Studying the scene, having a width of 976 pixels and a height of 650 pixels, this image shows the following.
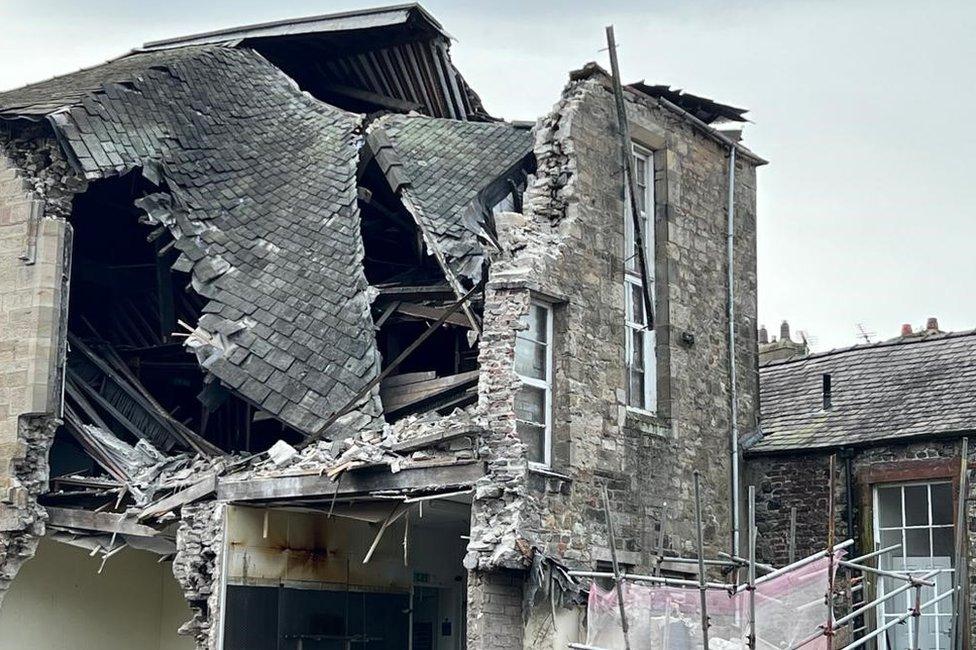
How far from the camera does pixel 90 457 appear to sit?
675 inches

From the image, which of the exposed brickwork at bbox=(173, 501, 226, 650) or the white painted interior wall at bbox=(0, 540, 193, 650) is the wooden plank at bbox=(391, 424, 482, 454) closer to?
the exposed brickwork at bbox=(173, 501, 226, 650)

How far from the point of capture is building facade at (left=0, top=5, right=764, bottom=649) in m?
14.4

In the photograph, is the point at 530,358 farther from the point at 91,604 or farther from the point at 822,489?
the point at 91,604

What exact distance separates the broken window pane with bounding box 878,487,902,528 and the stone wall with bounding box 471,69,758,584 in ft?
5.52

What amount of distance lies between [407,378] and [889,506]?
5443mm

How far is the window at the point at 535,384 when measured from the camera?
46.4ft

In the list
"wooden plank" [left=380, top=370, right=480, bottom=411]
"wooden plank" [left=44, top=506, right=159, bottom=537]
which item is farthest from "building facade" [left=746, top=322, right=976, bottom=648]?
"wooden plank" [left=44, top=506, right=159, bottom=537]

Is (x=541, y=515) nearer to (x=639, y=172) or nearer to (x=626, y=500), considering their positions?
(x=626, y=500)

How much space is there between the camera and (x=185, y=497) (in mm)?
15617

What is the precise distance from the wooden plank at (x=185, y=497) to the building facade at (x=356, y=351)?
3cm

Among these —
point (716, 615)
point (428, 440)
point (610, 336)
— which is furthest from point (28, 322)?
point (716, 615)

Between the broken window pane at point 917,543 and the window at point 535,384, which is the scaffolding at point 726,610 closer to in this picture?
the window at point 535,384

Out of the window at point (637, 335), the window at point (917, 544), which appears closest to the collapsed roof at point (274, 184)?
the window at point (637, 335)

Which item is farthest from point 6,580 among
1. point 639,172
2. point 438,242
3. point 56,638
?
point 639,172
